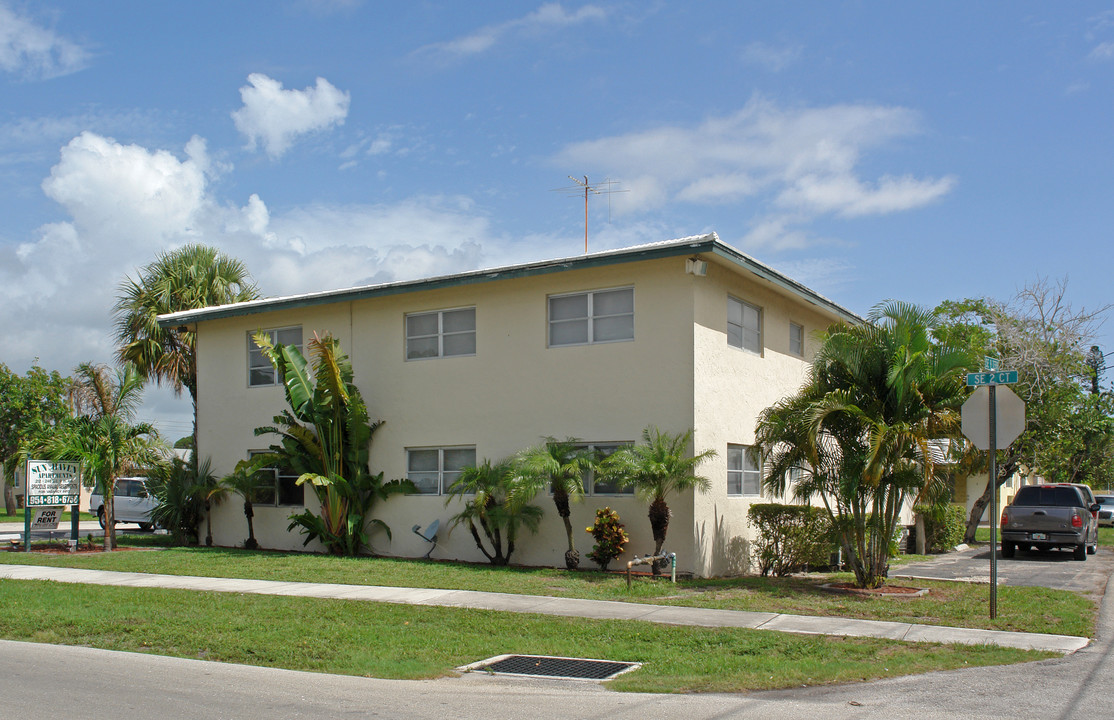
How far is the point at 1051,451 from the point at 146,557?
2389 centimetres

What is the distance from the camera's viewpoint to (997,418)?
11.5 meters

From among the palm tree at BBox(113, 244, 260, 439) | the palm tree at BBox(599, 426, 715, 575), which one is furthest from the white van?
the palm tree at BBox(599, 426, 715, 575)

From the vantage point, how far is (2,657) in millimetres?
9305

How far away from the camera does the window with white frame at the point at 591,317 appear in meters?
17.2

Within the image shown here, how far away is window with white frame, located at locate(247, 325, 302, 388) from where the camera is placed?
21.6m

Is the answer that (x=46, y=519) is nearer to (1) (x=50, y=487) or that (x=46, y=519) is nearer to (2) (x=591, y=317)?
(1) (x=50, y=487)

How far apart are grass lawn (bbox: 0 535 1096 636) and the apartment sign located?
1143 mm

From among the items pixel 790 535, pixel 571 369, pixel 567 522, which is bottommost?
pixel 790 535

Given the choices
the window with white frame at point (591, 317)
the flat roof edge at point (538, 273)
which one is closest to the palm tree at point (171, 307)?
the flat roof edge at point (538, 273)

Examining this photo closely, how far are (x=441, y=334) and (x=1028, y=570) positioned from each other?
12863 millimetres

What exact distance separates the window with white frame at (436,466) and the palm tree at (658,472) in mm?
3952

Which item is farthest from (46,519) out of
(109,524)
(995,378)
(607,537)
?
(995,378)

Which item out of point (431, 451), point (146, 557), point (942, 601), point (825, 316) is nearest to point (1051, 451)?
point (825, 316)

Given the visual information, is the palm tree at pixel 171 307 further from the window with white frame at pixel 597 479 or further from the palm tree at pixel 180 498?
the window with white frame at pixel 597 479
